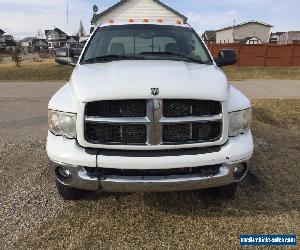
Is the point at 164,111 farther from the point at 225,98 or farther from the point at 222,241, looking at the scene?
the point at 222,241

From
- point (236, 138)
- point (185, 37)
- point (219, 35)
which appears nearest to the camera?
point (236, 138)

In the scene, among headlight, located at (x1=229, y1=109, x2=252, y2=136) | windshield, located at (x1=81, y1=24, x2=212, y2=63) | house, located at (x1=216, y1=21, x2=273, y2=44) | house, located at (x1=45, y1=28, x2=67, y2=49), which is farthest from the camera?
house, located at (x1=45, y1=28, x2=67, y2=49)

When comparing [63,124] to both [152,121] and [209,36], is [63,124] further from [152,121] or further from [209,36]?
[209,36]

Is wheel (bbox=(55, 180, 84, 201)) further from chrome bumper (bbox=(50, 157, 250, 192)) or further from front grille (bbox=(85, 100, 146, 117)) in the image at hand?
front grille (bbox=(85, 100, 146, 117))

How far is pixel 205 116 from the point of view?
3.07 meters

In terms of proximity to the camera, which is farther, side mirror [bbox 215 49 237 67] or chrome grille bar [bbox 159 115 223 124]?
side mirror [bbox 215 49 237 67]

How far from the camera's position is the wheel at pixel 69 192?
3.63 m

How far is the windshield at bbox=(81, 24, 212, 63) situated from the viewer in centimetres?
425

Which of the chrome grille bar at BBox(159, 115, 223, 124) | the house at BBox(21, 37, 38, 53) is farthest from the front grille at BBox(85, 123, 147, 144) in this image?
the house at BBox(21, 37, 38, 53)

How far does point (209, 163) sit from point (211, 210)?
31.9 inches

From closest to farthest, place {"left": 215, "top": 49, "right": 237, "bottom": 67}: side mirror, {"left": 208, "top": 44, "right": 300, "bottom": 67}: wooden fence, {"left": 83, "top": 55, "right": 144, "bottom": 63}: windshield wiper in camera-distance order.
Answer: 1. {"left": 83, "top": 55, "right": 144, "bottom": 63}: windshield wiper
2. {"left": 215, "top": 49, "right": 237, "bottom": 67}: side mirror
3. {"left": 208, "top": 44, "right": 300, "bottom": 67}: wooden fence

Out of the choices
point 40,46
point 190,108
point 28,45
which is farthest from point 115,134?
point 28,45

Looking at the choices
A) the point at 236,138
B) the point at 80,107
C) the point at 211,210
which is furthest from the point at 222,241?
the point at 80,107

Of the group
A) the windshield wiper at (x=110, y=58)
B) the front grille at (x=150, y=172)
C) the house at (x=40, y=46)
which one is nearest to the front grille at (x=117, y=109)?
the front grille at (x=150, y=172)
